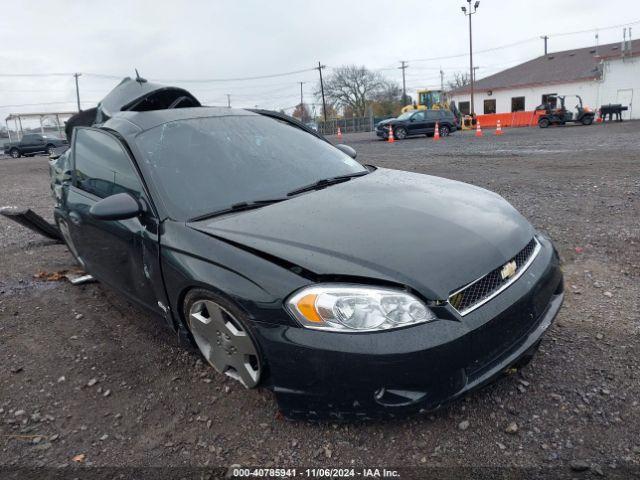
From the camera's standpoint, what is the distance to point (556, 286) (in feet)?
8.39

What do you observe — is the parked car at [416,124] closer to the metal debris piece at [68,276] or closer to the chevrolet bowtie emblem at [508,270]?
the metal debris piece at [68,276]

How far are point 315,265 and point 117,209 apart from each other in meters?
1.24

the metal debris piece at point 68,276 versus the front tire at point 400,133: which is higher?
the front tire at point 400,133

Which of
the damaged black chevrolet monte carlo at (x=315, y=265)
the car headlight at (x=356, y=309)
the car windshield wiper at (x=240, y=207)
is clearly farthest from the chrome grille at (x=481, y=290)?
the car windshield wiper at (x=240, y=207)


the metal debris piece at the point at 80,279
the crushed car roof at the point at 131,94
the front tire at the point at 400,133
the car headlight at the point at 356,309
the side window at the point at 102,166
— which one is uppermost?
the front tire at the point at 400,133

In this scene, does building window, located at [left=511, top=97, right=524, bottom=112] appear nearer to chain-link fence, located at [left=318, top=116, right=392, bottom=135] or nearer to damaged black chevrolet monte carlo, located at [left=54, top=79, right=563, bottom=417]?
chain-link fence, located at [left=318, top=116, right=392, bottom=135]

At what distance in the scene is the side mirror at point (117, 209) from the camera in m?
2.57

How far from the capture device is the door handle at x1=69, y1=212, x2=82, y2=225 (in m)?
3.56

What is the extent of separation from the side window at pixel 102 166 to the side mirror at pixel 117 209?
0.48 feet

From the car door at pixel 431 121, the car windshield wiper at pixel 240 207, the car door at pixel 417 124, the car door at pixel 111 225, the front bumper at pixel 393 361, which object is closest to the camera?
the front bumper at pixel 393 361

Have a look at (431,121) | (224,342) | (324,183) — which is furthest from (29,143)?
(224,342)

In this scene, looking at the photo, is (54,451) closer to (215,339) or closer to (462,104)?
(215,339)

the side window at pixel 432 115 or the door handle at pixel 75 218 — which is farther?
the side window at pixel 432 115

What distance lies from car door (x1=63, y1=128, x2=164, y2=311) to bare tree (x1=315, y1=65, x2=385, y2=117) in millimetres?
66768
